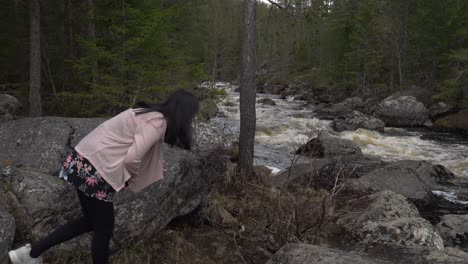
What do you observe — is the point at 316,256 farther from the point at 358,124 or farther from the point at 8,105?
the point at 358,124

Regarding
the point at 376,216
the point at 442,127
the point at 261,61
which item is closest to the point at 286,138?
the point at 442,127

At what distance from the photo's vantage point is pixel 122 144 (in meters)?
3.19

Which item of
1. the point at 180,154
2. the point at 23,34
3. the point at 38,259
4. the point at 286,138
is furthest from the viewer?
the point at 23,34

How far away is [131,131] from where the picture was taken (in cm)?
320

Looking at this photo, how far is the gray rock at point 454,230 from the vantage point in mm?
6961

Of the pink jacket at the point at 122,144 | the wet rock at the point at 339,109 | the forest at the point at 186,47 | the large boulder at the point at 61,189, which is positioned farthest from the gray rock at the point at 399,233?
the wet rock at the point at 339,109

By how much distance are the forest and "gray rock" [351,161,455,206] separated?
3.61m

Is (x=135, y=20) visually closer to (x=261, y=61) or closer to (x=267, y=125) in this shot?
(x=267, y=125)

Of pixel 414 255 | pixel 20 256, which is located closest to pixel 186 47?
pixel 20 256

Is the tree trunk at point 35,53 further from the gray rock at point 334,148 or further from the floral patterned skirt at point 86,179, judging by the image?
the floral patterned skirt at point 86,179

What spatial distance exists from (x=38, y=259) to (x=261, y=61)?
68.3 meters

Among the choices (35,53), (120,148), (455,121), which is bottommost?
(455,121)

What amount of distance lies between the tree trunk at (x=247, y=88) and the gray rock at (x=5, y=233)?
450 cm

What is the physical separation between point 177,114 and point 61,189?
1.94m
